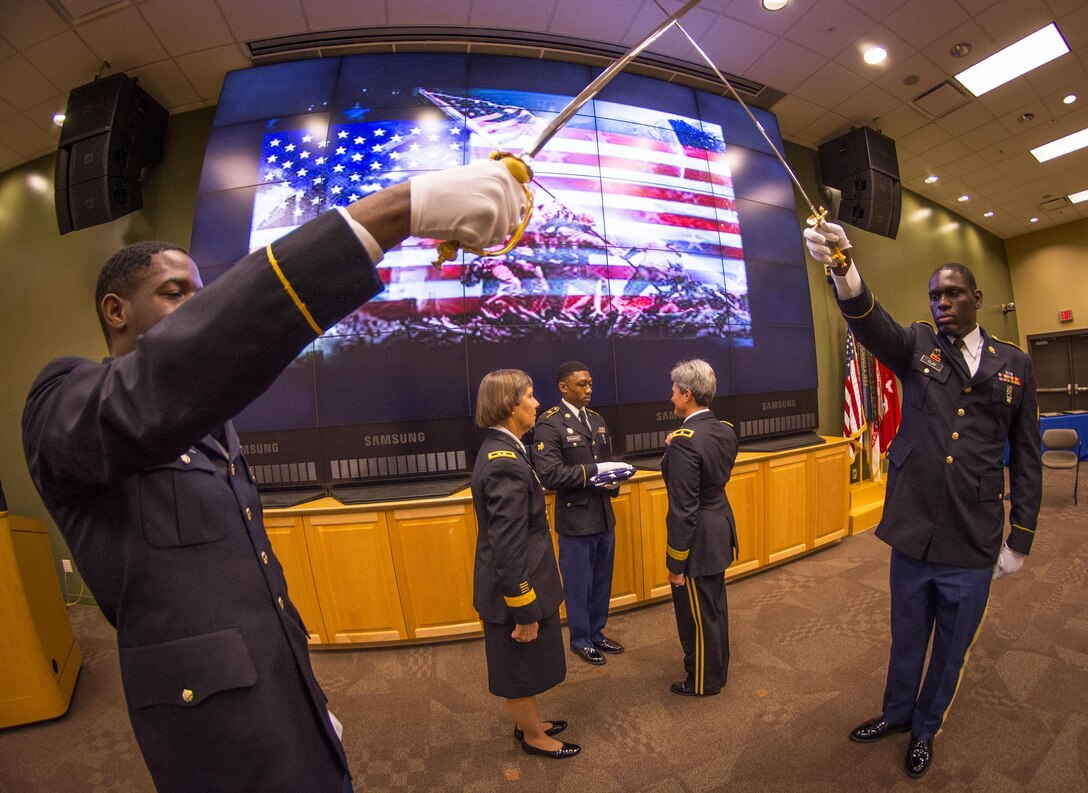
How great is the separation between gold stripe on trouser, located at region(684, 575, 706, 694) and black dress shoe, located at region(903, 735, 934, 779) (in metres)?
0.72

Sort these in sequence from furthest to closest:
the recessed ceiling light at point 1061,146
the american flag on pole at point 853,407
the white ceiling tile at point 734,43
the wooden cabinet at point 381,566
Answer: the recessed ceiling light at point 1061,146 → the american flag on pole at point 853,407 → the white ceiling tile at point 734,43 → the wooden cabinet at point 381,566

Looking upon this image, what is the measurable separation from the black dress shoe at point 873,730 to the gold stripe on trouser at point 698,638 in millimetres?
568

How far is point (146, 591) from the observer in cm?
66

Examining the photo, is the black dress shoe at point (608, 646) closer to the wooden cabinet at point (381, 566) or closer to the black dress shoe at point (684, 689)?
the black dress shoe at point (684, 689)

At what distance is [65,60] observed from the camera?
2.91 meters

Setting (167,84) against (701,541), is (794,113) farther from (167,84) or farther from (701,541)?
(167,84)

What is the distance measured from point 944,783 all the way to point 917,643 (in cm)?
43

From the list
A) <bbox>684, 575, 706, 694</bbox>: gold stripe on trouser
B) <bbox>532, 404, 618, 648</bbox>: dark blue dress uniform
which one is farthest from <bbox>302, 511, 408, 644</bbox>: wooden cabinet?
<bbox>684, 575, 706, 694</bbox>: gold stripe on trouser

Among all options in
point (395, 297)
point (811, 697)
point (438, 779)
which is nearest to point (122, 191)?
point (395, 297)

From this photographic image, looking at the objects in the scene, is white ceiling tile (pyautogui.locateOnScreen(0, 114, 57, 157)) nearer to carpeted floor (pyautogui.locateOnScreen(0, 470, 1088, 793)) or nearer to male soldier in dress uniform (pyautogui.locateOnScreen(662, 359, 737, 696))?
carpeted floor (pyautogui.locateOnScreen(0, 470, 1088, 793))

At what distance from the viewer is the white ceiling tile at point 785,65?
331 centimetres

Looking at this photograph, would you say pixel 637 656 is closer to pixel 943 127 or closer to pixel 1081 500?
pixel 1081 500

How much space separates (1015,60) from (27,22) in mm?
6938

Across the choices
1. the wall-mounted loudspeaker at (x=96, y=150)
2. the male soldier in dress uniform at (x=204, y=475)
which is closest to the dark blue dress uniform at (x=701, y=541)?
the male soldier in dress uniform at (x=204, y=475)
